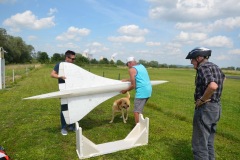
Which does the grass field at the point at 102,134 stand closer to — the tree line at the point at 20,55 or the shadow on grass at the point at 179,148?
the shadow on grass at the point at 179,148

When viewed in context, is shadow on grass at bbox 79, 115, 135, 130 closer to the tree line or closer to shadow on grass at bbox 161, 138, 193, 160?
shadow on grass at bbox 161, 138, 193, 160

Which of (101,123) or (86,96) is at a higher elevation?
(86,96)

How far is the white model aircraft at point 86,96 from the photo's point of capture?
6078 mm

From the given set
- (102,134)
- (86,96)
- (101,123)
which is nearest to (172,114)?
(101,123)

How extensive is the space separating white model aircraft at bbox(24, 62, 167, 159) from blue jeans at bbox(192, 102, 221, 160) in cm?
192

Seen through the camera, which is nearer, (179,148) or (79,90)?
(179,148)

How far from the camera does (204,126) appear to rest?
4219mm

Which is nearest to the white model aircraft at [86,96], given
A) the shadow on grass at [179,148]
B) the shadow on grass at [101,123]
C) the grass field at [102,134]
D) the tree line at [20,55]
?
the grass field at [102,134]

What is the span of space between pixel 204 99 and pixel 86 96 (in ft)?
12.0

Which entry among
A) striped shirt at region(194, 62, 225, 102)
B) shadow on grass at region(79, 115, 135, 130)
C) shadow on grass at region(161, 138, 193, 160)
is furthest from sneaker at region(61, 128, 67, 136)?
striped shirt at region(194, 62, 225, 102)

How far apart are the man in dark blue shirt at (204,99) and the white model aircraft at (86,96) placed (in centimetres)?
197

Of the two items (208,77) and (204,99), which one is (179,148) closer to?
(204,99)

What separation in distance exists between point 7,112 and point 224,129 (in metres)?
8.44

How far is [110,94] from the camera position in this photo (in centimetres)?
713
